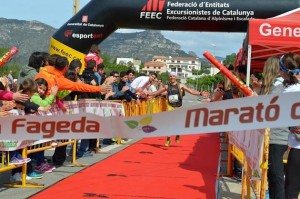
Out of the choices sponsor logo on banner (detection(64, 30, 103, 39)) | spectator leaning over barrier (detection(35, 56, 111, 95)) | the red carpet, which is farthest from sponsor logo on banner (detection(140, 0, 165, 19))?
spectator leaning over barrier (detection(35, 56, 111, 95))

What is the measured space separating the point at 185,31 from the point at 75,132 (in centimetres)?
1040

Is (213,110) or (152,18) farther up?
(152,18)

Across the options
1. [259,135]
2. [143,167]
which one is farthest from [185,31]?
[259,135]

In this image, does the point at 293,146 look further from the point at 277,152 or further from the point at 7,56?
the point at 7,56

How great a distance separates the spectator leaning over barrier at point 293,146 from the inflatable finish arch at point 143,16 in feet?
28.1

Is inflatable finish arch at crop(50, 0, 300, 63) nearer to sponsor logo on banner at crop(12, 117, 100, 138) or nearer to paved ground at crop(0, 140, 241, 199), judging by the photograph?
paved ground at crop(0, 140, 241, 199)

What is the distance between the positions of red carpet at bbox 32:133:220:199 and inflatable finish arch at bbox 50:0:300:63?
380 cm

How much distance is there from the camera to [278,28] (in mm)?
8648

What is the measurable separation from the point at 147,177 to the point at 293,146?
11.0 feet

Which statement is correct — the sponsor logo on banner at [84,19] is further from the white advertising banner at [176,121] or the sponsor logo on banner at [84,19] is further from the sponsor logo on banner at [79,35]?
the white advertising banner at [176,121]

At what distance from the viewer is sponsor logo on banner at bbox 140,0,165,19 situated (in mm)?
12844

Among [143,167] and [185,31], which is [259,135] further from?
[185,31]

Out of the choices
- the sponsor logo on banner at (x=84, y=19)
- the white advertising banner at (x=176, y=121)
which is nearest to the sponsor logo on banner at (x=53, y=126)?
the white advertising banner at (x=176, y=121)

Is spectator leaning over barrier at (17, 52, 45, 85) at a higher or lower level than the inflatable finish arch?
lower
